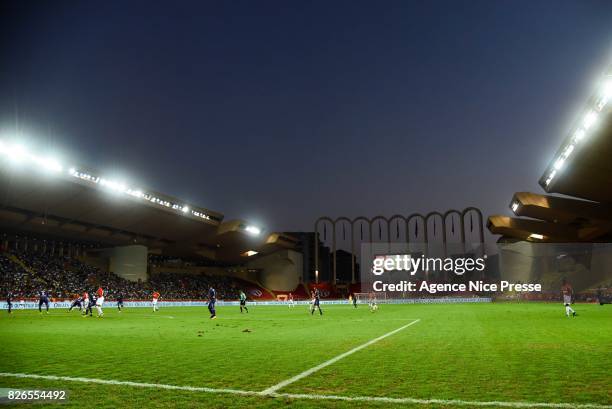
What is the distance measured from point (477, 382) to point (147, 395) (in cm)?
479

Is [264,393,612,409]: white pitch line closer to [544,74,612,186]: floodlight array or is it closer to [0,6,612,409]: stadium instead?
[0,6,612,409]: stadium

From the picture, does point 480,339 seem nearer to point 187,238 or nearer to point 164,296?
point 164,296

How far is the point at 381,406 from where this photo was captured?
580cm

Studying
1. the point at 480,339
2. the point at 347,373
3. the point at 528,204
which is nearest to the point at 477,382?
the point at 347,373

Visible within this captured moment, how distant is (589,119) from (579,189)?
14.4 metres

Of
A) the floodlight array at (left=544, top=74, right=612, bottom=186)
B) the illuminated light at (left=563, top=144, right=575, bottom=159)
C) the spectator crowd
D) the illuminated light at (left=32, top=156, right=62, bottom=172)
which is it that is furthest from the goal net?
the illuminated light at (left=32, top=156, right=62, bottom=172)

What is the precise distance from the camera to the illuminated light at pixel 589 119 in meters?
33.0

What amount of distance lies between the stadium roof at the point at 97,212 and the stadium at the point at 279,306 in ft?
0.72

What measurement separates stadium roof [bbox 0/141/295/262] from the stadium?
0.72 feet

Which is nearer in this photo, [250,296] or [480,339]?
[480,339]

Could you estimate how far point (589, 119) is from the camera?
33.8 m

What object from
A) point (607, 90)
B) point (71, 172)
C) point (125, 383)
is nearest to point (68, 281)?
point (71, 172)

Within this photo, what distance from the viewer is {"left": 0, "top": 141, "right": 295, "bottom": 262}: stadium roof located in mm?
43469

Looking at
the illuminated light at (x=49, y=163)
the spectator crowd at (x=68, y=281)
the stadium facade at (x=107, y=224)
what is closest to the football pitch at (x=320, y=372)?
the spectator crowd at (x=68, y=281)
